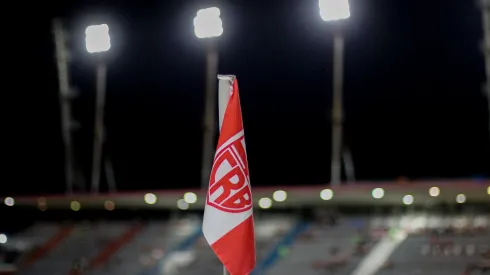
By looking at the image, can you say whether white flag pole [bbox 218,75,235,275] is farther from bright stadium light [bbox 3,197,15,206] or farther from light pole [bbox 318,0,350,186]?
bright stadium light [bbox 3,197,15,206]

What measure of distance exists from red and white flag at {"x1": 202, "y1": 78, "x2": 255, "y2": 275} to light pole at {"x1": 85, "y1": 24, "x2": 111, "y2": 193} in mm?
4515

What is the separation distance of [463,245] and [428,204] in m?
0.47

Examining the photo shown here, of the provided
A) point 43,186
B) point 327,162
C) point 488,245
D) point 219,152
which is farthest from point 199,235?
point 219,152

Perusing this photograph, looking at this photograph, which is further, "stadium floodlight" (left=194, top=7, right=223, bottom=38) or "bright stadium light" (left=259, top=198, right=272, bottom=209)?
"stadium floodlight" (left=194, top=7, right=223, bottom=38)

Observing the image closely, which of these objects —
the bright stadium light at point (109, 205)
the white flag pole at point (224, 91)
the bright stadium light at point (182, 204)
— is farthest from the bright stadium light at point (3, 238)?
the white flag pole at point (224, 91)

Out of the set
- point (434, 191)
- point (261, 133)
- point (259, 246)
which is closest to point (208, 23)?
point (261, 133)

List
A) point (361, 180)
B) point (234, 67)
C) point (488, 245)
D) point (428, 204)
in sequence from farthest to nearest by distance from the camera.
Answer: point (234, 67)
point (361, 180)
point (428, 204)
point (488, 245)

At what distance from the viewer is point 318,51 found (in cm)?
655

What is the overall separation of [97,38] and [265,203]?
252cm

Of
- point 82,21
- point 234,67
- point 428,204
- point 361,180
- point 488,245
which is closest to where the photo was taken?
point 488,245

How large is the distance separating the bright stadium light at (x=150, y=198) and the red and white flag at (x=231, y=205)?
368cm

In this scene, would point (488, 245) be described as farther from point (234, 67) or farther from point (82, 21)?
point (82, 21)

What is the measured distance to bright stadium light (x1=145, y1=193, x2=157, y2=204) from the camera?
21.5 ft

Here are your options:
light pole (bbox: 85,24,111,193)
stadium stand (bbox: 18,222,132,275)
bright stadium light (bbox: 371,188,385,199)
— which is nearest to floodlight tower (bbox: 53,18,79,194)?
light pole (bbox: 85,24,111,193)
